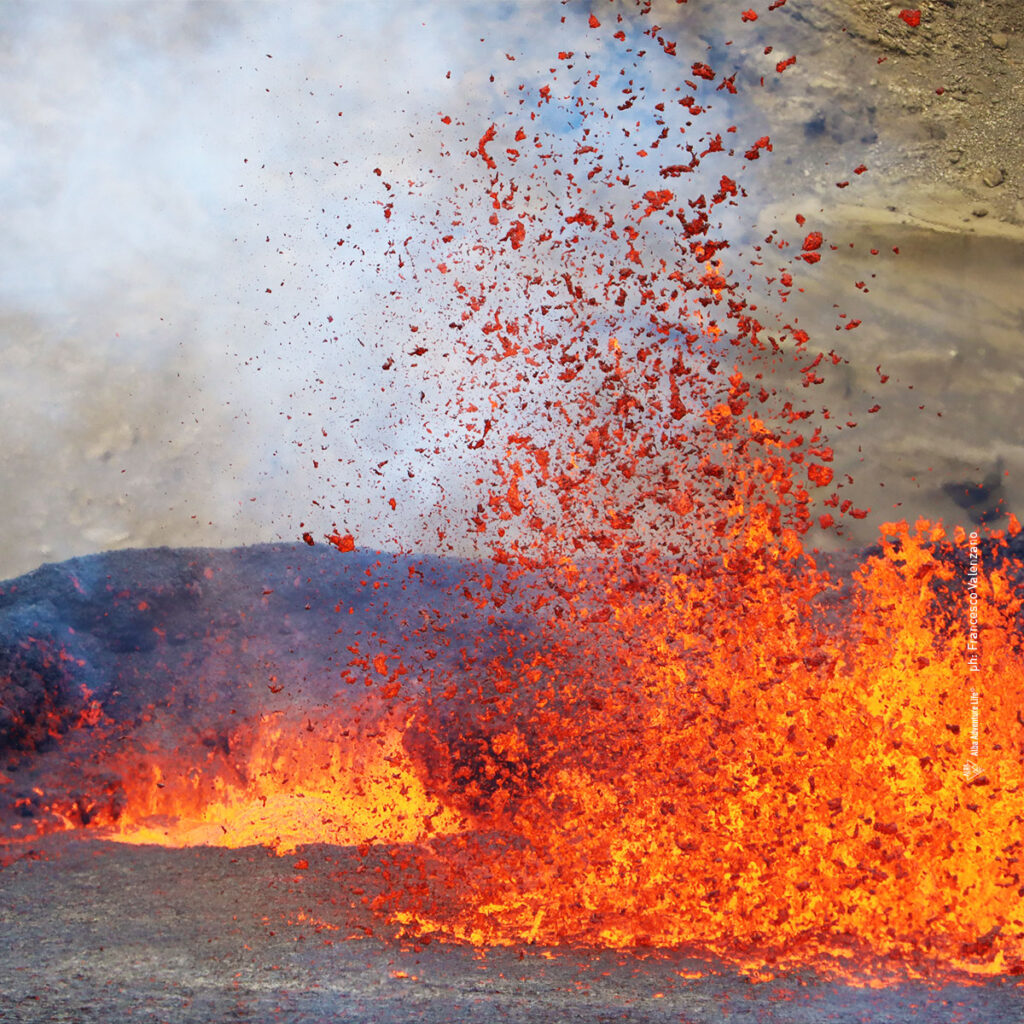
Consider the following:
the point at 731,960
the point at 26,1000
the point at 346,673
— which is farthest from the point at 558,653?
the point at 26,1000

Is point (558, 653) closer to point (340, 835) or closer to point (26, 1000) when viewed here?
point (340, 835)

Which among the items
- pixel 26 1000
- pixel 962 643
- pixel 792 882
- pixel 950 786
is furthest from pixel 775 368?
pixel 26 1000

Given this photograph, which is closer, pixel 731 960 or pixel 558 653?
pixel 731 960

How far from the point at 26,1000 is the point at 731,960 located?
3.12 metres

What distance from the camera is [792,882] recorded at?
5305 mm

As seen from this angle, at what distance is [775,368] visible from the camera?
8008 mm

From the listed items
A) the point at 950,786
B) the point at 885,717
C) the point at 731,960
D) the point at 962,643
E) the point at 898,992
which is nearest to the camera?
the point at 898,992

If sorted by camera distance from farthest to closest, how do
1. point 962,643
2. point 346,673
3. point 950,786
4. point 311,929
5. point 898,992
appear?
1. point 346,673
2. point 962,643
3. point 950,786
4. point 311,929
5. point 898,992

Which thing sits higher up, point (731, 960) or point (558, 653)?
point (558, 653)

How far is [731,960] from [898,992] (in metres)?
0.72

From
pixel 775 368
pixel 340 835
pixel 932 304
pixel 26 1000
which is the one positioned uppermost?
pixel 932 304

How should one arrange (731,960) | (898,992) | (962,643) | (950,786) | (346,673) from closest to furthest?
1. (898,992)
2. (731,960)
3. (950,786)
4. (962,643)
5. (346,673)

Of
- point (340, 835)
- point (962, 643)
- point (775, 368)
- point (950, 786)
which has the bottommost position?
point (340, 835)

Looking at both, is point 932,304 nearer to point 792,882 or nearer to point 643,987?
point 792,882
